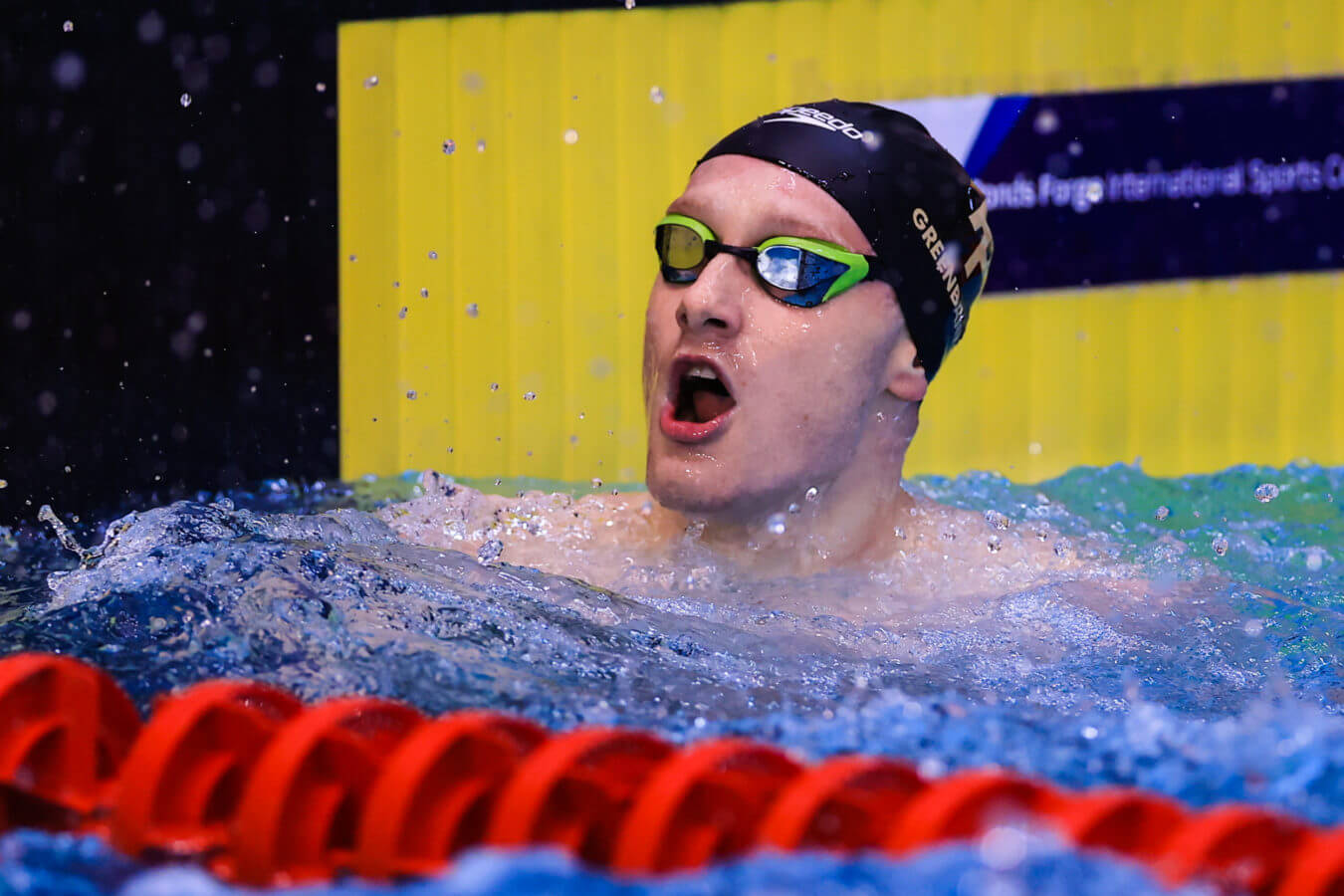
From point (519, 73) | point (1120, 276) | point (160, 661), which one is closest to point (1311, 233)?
point (1120, 276)

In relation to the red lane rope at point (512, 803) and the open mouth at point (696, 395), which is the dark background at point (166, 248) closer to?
the open mouth at point (696, 395)

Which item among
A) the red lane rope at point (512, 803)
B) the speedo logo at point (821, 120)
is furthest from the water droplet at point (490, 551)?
the red lane rope at point (512, 803)

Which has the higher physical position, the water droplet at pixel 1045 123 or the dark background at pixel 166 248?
the water droplet at pixel 1045 123

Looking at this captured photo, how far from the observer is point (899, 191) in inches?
94.3

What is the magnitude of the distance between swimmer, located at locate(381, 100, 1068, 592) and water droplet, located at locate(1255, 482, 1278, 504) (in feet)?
4.88

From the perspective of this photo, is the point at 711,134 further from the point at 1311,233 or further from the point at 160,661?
the point at 160,661

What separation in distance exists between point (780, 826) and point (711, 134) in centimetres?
386

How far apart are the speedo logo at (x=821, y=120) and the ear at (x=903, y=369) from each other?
14.1 inches

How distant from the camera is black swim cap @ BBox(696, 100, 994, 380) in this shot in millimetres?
2354

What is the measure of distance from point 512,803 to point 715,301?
1.26 m

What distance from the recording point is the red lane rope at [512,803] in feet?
3.41

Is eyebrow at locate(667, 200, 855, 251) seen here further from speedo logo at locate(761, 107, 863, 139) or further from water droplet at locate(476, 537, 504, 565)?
water droplet at locate(476, 537, 504, 565)

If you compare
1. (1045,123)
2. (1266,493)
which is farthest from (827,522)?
(1045,123)

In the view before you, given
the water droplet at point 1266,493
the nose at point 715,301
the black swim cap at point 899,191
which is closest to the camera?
the nose at point 715,301
